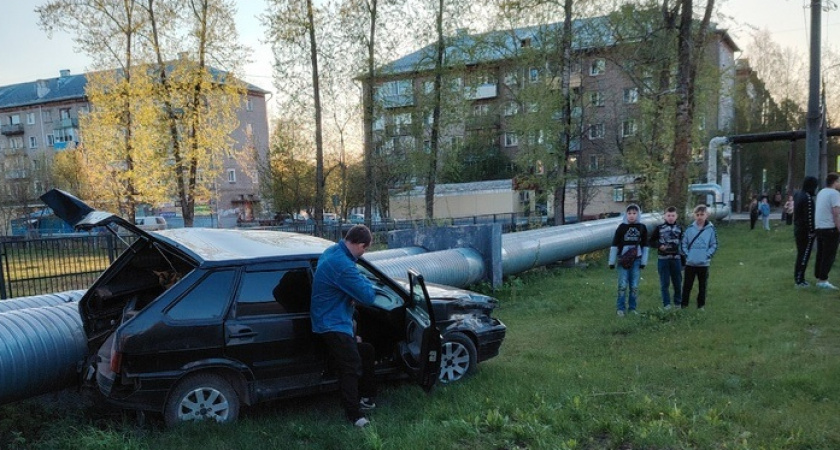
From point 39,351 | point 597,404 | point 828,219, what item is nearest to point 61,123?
point 39,351

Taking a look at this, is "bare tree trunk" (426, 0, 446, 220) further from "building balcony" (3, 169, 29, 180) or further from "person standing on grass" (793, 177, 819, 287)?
"building balcony" (3, 169, 29, 180)

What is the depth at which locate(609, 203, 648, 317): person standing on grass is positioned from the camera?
8242mm

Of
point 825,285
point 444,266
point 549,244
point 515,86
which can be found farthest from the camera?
point 515,86

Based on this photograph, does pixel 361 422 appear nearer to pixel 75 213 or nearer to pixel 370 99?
pixel 75 213

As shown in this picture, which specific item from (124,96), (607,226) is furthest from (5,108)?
(607,226)

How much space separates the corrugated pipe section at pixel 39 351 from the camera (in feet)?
14.4

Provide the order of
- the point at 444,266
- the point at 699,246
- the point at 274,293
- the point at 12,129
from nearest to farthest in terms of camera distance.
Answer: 1. the point at 274,293
2. the point at 699,246
3. the point at 444,266
4. the point at 12,129

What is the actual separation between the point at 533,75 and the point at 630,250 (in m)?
20.0

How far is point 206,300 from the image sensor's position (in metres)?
4.49

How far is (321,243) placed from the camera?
5645mm

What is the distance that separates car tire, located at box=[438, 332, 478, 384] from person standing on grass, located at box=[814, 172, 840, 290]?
21.3 ft

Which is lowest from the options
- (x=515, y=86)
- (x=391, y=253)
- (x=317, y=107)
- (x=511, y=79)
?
(x=391, y=253)

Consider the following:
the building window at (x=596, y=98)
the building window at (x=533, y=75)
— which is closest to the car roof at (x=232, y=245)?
the building window at (x=533, y=75)

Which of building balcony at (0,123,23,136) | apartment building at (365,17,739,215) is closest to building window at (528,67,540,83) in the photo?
apartment building at (365,17,739,215)
